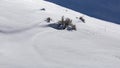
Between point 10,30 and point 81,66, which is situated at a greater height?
point 10,30

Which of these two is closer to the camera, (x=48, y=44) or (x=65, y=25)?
(x=48, y=44)

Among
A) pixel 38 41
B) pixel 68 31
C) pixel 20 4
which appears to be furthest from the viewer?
pixel 20 4

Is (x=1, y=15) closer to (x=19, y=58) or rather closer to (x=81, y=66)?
(x=19, y=58)

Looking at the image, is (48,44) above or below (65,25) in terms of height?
below

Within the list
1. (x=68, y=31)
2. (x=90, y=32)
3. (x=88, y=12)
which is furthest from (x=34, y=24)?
(x=88, y=12)

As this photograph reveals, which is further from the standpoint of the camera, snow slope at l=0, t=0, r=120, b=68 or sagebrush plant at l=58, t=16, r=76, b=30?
sagebrush plant at l=58, t=16, r=76, b=30

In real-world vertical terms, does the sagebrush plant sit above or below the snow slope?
above

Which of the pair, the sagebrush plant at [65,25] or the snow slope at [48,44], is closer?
the snow slope at [48,44]

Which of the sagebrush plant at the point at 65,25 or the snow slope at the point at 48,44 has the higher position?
the sagebrush plant at the point at 65,25
